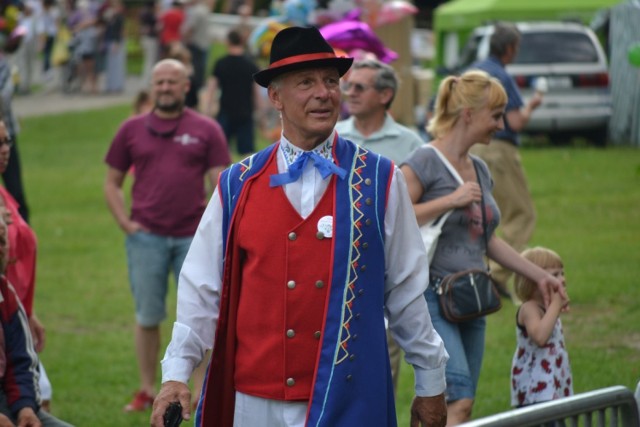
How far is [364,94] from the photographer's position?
7.49 metres

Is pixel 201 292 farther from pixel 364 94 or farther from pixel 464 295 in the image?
pixel 364 94

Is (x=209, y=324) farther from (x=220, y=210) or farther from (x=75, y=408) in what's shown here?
(x=75, y=408)

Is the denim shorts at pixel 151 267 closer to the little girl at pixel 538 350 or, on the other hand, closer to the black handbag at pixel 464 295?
the little girl at pixel 538 350

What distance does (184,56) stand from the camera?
14367 mm

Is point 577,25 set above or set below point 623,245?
above

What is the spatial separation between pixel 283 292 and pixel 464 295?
1718 millimetres

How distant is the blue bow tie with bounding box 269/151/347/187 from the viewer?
4.63 metres

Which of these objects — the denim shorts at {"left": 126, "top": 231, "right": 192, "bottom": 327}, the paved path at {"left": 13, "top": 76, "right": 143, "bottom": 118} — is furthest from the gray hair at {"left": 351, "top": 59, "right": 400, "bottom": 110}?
the paved path at {"left": 13, "top": 76, "right": 143, "bottom": 118}

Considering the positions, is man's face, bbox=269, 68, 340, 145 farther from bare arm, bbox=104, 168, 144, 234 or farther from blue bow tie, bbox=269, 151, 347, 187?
bare arm, bbox=104, 168, 144, 234

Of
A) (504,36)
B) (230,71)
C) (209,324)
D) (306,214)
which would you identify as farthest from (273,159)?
(230,71)

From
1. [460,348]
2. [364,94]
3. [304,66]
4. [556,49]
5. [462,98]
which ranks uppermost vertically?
[304,66]

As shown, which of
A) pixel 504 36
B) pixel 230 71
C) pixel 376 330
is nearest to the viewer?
pixel 376 330

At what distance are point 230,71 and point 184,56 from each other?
173 inches

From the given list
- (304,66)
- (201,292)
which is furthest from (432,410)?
(304,66)
